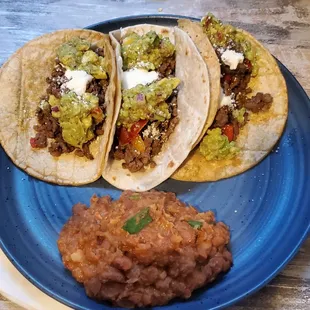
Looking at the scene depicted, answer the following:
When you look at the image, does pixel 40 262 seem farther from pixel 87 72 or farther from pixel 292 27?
pixel 292 27

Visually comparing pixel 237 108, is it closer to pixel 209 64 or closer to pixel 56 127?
pixel 209 64

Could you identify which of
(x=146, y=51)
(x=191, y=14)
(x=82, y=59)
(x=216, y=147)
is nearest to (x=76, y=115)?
(x=82, y=59)

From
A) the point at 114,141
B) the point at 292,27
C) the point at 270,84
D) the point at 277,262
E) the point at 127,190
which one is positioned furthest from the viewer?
the point at 292,27

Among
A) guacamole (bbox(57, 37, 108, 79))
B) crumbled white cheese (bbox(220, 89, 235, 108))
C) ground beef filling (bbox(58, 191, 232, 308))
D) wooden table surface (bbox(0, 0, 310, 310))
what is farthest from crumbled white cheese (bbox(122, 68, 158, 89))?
wooden table surface (bbox(0, 0, 310, 310))

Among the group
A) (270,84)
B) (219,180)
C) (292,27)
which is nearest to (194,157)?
(219,180)

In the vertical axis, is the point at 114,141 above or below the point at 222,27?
below

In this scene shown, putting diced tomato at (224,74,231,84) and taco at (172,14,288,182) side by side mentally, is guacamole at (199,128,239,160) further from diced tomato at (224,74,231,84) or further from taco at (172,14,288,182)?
diced tomato at (224,74,231,84)

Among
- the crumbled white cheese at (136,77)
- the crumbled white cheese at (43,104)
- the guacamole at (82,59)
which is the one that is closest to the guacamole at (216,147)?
the crumbled white cheese at (136,77)
